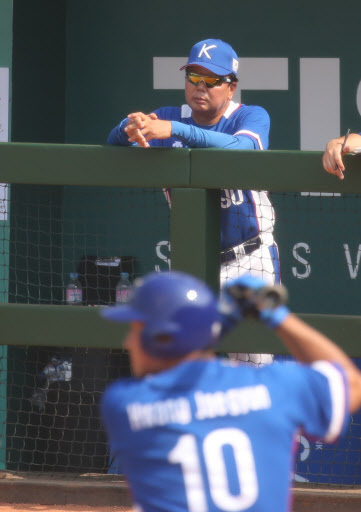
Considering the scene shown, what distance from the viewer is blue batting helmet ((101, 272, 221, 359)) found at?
2.09 metres

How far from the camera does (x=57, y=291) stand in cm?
675

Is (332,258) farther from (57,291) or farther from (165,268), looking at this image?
(57,291)

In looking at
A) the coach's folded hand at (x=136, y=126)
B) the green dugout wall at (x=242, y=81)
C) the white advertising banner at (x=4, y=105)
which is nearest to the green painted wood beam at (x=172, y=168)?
the coach's folded hand at (x=136, y=126)

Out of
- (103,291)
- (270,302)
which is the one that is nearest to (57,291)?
(103,291)

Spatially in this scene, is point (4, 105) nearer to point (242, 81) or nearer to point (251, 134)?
point (242, 81)

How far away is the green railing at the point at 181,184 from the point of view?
425 centimetres

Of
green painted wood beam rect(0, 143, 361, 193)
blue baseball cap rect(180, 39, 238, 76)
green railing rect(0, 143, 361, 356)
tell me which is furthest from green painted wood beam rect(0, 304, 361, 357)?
blue baseball cap rect(180, 39, 238, 76)

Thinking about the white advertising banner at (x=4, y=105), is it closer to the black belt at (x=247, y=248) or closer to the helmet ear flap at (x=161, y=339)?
the black belt at (x=247, y=248)

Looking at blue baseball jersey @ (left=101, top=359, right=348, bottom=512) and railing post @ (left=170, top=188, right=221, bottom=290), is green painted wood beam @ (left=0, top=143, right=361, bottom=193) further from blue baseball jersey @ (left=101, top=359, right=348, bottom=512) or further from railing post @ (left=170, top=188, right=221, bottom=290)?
blue baseball jersey @ (left=101, top=359, right=348, bottom=512)

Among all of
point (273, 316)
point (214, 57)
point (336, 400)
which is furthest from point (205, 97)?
point (336, 400)

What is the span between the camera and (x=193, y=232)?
4.31 m

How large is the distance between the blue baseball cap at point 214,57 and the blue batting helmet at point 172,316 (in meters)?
2.52

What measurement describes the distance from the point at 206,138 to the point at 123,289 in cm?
198

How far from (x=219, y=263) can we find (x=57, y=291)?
259 cm
